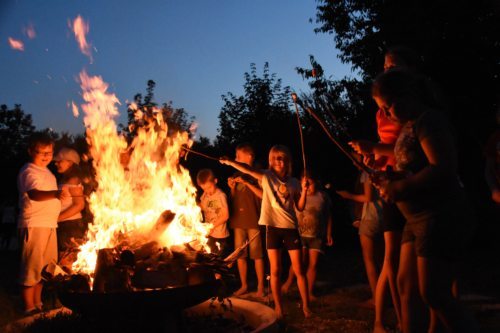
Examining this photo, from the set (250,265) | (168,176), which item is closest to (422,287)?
(168,176)

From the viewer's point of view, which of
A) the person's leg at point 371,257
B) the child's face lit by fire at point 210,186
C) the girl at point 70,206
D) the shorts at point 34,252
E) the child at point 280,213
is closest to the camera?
the person's leg at point 371,257

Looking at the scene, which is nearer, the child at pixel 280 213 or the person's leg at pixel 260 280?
the child at pixel 280 213

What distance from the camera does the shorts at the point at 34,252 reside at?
212 inches

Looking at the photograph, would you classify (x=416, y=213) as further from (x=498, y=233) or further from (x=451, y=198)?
(x=498, y=233)

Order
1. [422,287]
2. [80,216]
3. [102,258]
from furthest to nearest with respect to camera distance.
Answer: [80,216] < [102,258] < [422,287]

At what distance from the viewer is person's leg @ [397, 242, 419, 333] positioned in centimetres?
325

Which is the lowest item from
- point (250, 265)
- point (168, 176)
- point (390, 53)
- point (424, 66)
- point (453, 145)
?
point (250, 265)

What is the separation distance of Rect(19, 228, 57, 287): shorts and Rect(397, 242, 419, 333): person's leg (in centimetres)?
387

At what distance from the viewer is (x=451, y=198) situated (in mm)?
2830

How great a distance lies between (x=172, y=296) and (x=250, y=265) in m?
6.45

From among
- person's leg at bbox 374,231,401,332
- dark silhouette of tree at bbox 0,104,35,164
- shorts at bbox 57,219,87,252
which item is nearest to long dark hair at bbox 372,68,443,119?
person's leg at bbox 374,231,401,332

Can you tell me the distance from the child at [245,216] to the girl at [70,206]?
220cm

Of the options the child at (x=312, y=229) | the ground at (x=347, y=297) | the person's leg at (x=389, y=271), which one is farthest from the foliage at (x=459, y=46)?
the person's leg at (x=389, y=271)

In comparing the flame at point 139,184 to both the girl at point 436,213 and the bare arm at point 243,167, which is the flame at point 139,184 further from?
the girl at point 436,213
